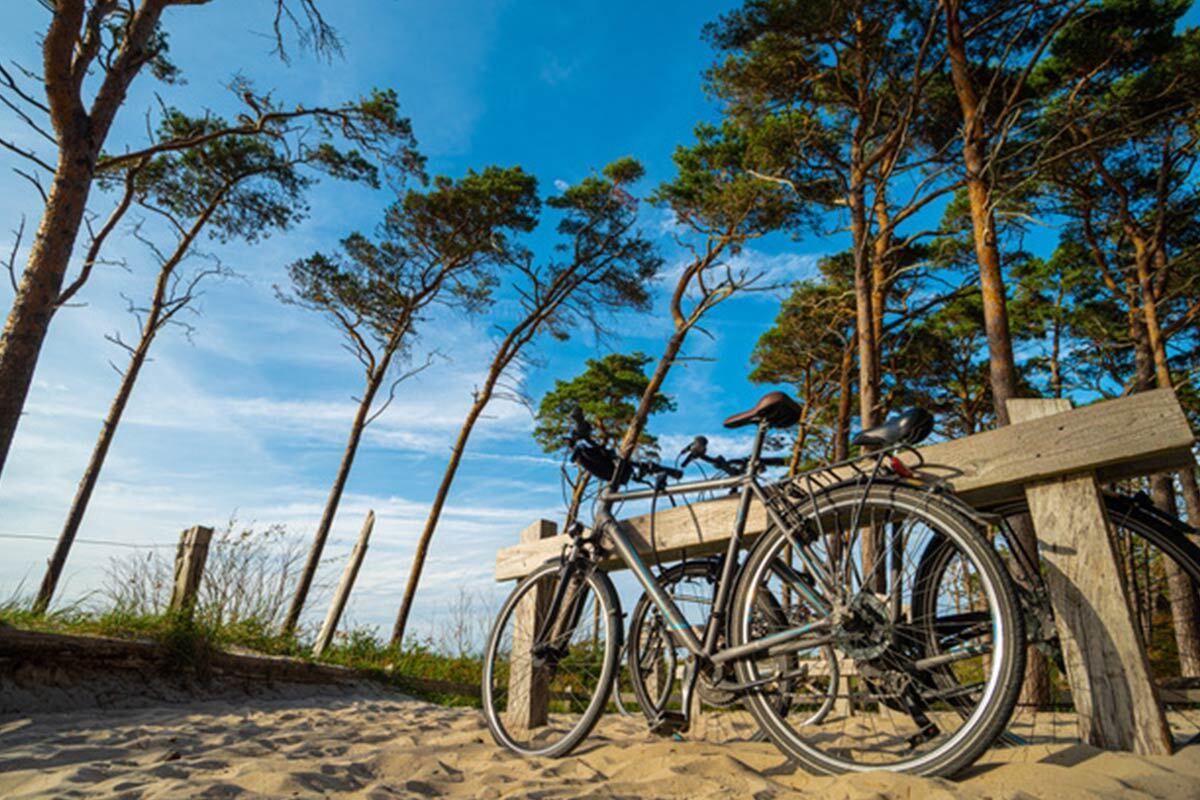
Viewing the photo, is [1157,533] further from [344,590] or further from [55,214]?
[344,590]

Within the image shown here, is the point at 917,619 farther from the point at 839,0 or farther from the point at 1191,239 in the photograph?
the point at 1191,239

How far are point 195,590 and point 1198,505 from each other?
1308cm

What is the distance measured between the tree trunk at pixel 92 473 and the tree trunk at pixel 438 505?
16.1 ft

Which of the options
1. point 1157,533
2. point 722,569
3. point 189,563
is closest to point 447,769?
point 722,569

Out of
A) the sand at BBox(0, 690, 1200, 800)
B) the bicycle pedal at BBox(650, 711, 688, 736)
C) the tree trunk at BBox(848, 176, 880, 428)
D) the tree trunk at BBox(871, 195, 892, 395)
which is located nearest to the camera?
the sand at BBox(0, 690, 1200, 800)

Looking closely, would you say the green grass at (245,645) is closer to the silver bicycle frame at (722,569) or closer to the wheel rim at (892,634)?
the silver bicycle frame at (722,569)

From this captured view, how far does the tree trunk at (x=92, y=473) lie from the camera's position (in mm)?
9367

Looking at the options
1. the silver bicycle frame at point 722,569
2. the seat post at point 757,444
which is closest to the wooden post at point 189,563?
the silver bicycle frame at point 722,569

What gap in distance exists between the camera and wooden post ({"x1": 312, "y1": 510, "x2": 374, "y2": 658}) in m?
8.16

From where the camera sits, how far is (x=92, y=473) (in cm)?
1001

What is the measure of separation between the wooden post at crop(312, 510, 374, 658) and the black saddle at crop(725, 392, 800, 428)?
650 centimetres

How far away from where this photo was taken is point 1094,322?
1351 cm

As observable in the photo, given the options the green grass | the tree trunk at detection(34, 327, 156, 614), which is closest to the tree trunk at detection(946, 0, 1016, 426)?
the green grass

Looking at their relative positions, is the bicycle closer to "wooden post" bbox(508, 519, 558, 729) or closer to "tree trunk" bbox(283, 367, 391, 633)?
"wooden post" bbox(508, 519, 558, 729)
